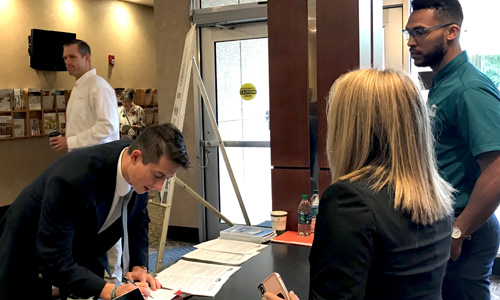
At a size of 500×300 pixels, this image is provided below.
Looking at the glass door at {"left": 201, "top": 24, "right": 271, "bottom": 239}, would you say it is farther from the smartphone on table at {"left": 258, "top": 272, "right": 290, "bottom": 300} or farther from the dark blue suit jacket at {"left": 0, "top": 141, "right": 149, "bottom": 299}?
the smartphone on table at {"left": 258, "top": 272, "right": 290, "bottom": 300}

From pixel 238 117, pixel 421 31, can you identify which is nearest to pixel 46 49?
pixel 238 117

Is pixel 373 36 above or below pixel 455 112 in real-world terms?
above

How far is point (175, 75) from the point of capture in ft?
15.2

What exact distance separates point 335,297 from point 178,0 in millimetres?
4063

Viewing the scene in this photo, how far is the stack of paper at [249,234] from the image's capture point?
95.8 inches

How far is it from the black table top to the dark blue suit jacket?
43 centimetres

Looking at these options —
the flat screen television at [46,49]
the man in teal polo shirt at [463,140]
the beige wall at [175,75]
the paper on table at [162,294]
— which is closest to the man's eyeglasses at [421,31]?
the man in teal polo shirt at [463,140]

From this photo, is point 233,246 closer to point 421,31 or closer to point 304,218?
point 304,218

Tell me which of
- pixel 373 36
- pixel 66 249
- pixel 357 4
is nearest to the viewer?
pixel 66 249

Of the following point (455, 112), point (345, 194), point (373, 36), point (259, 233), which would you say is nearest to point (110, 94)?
point (259, 233)

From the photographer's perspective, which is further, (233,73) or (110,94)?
(233,73)

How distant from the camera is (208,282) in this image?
5.99 ft

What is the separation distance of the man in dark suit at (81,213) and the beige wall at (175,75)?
110 inches

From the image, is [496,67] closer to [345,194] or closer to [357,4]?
[357,4]
